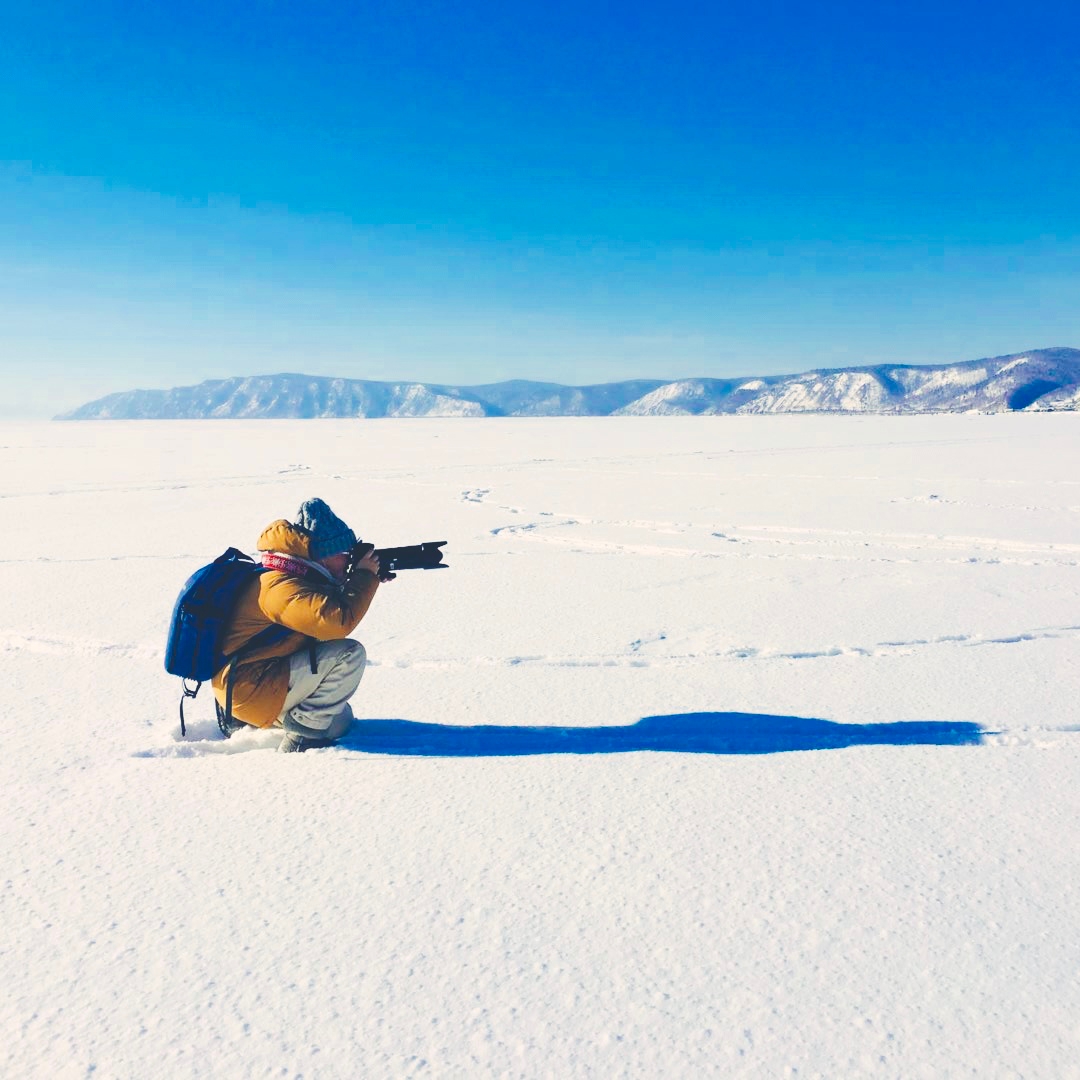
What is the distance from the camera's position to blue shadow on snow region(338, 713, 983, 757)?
2.93m

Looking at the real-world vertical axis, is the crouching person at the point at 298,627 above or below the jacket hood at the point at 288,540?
below

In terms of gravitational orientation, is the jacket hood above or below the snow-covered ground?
above

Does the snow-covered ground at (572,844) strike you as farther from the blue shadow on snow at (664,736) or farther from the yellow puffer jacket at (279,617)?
the yellow puffer jacket at (279,617)

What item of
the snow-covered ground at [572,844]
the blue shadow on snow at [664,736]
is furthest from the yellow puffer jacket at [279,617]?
the blue shadow on snow at [664,736]

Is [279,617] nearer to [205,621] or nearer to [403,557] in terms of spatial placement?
[205,621]

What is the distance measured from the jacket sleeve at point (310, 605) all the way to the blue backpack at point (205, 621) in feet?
0.34

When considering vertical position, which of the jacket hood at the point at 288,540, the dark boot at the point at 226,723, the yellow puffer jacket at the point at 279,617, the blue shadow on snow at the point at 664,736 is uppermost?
the jacket hood at the point at 288,540

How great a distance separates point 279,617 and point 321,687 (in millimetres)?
381

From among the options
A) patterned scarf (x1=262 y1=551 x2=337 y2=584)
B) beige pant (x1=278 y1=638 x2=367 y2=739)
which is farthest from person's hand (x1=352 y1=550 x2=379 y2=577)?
beige pant (x1=278 y1=638 x2=367 y2=739)

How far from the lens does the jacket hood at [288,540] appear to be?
268cm

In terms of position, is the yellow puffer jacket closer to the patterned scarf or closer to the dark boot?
the patterned scarf

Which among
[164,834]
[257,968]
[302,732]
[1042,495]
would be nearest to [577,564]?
[302,732]

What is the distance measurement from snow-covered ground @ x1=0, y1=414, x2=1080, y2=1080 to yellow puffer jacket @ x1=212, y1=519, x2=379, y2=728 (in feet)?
0.83

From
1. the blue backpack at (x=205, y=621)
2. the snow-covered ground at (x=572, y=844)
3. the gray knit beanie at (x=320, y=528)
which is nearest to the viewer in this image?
the snow-covered ground at (x=572, y=844)
